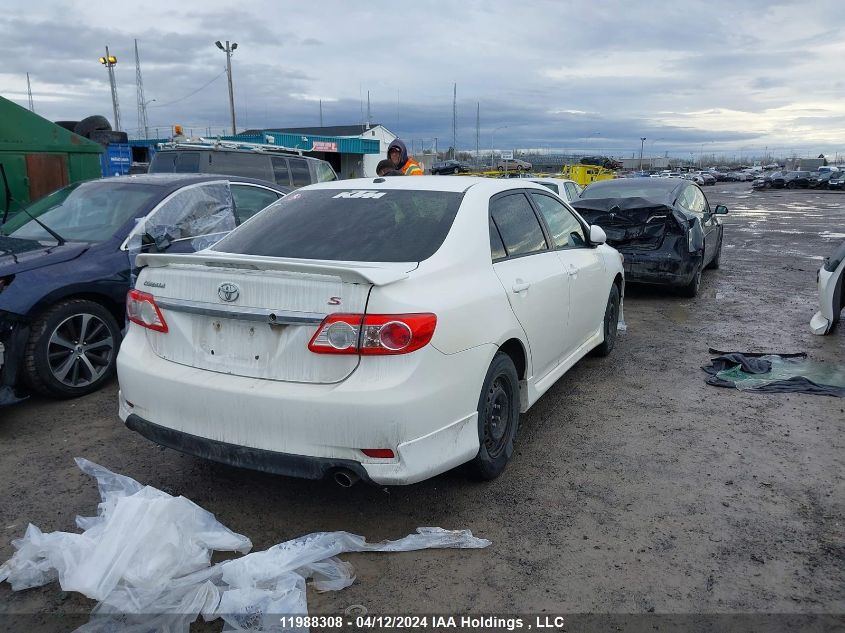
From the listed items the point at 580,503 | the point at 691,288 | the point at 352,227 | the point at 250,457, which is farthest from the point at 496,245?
the point at 691,288

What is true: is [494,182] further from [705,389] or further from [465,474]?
[705,389]

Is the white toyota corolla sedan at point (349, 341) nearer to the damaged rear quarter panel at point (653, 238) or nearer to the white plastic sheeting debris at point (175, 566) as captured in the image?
the white plastic sheeting debris at point (175, 566)

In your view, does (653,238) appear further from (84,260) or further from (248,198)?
(84,260)

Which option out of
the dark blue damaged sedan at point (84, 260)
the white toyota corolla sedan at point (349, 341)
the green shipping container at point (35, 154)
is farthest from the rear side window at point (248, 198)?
the green shipping container at point (35, 154)

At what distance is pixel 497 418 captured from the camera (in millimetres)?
3648

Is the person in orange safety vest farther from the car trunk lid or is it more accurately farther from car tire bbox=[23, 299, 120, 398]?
the car trunk lid

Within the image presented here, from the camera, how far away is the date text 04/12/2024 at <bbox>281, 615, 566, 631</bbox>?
2561 mm

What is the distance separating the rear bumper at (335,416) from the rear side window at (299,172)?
776 centimetres

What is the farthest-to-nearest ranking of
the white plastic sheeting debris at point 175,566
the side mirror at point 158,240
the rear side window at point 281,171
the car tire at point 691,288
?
the rear side window at point 281,171 < the car tire at point 691,288 < the side mirror at point 158,240 < the white plastic sheeting debris at point 175,566

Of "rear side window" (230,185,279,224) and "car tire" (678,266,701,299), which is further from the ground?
"rear side window" (230,185,279,224)

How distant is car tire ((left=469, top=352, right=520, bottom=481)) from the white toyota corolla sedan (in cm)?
1

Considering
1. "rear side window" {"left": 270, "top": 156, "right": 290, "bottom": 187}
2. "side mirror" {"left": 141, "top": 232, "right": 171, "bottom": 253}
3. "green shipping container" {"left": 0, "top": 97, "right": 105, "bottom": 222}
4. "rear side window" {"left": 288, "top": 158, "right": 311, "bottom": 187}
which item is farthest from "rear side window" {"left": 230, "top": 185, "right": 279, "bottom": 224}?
"rear side window" {"left": 288, "top": 158, "right": 311, "bottom": 187}

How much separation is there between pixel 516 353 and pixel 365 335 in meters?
1.29

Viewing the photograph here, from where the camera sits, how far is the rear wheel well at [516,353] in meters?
3.70
